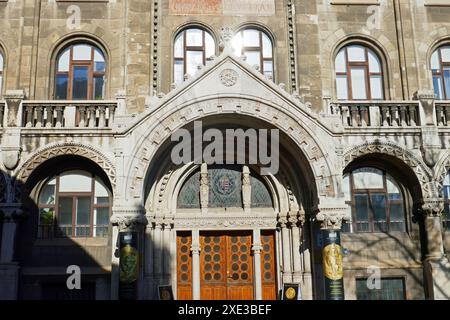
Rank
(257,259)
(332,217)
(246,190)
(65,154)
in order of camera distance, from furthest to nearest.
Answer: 1. (246,190)
2. (257,259)
3. (65,154)
4. (332,217)

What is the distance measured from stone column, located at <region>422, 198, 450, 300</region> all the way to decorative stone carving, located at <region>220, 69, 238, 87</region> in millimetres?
7475

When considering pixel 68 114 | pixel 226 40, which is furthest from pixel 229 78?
pixel 68 114

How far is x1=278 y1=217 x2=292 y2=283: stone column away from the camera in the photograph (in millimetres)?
18469

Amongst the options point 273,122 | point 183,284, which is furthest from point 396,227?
point 183,284

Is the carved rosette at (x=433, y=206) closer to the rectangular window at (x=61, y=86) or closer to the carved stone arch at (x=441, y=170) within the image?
the carved stone arch at (x=441, y=170)

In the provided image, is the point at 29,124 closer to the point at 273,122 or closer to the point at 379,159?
the point at 273,122

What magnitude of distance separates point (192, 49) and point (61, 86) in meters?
5.00

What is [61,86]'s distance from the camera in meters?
20.1

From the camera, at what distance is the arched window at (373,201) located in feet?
62.6

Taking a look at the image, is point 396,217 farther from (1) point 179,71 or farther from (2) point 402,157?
(1) point 179,71

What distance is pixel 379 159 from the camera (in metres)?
19.2

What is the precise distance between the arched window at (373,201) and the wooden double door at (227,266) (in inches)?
120

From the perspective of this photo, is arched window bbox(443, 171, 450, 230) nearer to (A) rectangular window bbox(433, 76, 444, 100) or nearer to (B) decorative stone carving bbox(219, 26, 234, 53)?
(A) rectangular window bbox(433, 76, 444, 100)

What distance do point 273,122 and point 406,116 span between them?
4.86 m
